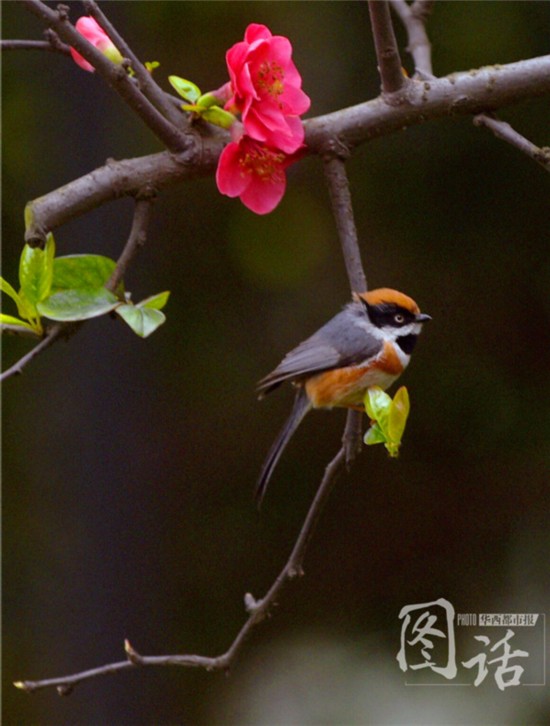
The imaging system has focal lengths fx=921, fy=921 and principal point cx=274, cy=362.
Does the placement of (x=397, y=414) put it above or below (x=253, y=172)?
below

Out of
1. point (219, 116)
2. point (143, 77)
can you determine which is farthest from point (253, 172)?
point (143, 77)

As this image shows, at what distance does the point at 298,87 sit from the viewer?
1.22 metres

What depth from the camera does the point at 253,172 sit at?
125 centimetres

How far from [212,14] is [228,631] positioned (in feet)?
6.11

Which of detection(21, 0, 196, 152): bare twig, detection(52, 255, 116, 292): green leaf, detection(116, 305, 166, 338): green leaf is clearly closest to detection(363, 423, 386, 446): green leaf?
detection(116, 305, 166, 338): green leaf

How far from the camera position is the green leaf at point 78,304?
3.66ft

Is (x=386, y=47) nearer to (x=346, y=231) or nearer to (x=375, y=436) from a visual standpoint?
(x=346, y=231)

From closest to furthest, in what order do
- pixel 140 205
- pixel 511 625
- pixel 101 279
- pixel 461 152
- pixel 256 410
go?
1. pixel 101 279
2. pixel 140 205
3. pixel 511 625
4. pixel 461 152
5. pixel 256 410

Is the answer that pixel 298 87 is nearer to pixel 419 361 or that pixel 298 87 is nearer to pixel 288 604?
pixel 419 361

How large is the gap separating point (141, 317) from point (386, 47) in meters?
0.50

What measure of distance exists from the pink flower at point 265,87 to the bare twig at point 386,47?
0.12 meters

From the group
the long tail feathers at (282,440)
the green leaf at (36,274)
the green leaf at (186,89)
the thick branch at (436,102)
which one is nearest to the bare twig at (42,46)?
the green leaf at (186,89)

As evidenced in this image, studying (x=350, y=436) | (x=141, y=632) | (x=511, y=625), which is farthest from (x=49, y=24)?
(x=141, y=632)

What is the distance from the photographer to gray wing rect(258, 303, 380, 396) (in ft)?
4.86
